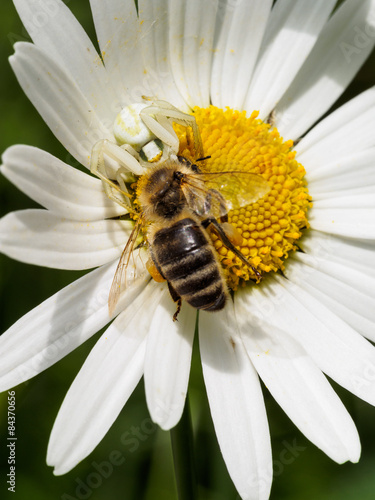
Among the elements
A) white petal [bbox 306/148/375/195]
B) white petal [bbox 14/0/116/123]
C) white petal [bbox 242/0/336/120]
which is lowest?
white petal [bbox 306/148/375/195]

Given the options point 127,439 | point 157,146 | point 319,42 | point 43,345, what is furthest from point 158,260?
point 319,42

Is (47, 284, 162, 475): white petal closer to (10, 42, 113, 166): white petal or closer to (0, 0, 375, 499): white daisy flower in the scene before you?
(0, 0, 375, 499): white daisy flower

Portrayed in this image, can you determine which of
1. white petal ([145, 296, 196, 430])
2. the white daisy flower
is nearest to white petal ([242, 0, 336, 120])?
the white daisy flower

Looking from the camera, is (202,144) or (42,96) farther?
(202,144)

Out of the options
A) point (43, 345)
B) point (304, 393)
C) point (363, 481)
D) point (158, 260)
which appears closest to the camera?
point (158, 260)

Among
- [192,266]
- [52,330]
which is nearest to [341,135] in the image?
[192,266]

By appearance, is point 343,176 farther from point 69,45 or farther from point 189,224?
point 69,45

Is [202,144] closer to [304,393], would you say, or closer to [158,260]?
[158,260]

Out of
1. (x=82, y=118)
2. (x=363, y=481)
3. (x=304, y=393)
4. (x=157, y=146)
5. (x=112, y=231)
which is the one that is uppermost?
(x=82, y=118)
